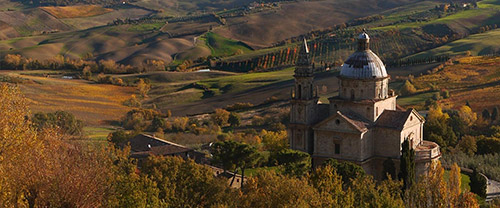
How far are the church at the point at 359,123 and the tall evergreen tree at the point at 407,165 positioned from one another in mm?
4350

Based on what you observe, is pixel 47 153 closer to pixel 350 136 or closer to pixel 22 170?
pixel 22 170

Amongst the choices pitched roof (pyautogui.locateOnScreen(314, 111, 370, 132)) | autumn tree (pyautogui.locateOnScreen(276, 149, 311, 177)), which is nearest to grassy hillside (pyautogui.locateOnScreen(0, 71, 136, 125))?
autumn tree (pyautogui.locateOnScreen(276, 149, 311, 177))

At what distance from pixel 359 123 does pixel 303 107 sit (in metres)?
5.42

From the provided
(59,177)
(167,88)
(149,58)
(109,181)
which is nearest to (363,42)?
(109,181)

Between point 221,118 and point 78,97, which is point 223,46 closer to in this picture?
point 78,97

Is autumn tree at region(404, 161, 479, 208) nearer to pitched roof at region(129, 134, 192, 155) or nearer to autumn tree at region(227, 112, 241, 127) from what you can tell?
pitched roof at region(129, 134, 192, 155)

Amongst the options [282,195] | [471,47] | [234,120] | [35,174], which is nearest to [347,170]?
[282,195]

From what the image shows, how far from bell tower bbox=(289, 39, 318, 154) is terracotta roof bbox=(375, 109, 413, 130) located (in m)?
6.09

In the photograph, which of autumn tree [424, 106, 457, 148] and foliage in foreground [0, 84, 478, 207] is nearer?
foliage in foreground [0, 84, 478, 207]

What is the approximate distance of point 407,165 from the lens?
5931cm

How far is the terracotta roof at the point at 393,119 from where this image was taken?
65.2 m

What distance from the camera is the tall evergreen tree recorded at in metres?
59.2

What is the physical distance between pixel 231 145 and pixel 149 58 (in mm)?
106299

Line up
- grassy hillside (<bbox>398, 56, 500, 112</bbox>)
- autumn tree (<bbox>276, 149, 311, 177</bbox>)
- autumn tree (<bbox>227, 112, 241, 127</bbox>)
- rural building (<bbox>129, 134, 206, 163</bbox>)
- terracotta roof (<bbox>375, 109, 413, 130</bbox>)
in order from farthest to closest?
grassy hillside (<bbox>398, 56, 500, 112</bbox>), autumn tree (<bbox>227, 112, 241, 127</bbox>), rural building (<bbox>129, 134, 206, 163</bbox>), terracotta roof (<bbox>375, 109, 413, 130</bbox>), autumn tree (<bbox>276, 149, 311, 177</bbox>)
